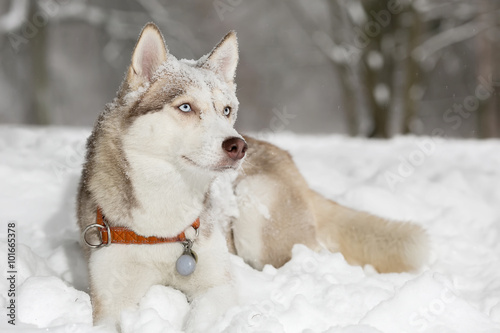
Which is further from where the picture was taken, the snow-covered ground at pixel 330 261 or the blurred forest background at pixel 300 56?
the blurred forest background at pixel 300 56

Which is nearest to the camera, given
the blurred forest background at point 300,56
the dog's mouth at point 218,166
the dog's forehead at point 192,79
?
the dog's mouth at point 218,166

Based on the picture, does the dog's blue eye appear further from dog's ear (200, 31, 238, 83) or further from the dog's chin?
dog's ear (200, 31, 238, 83)

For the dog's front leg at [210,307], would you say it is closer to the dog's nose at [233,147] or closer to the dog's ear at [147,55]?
the dog's nose at [233,147]

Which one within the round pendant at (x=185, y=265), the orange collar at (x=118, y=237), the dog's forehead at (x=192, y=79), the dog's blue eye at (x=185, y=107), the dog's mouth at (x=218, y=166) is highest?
the dog's forehead at (x=192, y=79)

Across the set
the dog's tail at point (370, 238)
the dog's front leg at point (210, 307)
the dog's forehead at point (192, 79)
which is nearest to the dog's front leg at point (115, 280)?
the dog's front leg at point (210, 307)

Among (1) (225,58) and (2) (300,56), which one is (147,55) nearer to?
(1) (225,58)

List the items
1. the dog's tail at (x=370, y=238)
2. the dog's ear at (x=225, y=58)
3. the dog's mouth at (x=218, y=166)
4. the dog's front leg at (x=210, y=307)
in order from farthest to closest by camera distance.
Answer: the dog's tail at (x=370, y=238) → the dog's ear at (x=225, y=58) → the dog's mouth at (x=218, y=166) → the dog's front leg at (x=210, y=307)

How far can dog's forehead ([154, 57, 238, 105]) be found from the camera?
2.92 meters

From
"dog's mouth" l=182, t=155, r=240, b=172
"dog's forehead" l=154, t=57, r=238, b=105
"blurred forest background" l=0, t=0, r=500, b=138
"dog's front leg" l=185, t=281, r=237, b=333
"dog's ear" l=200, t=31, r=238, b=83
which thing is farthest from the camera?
"blurred forest background" l=0, t=0, r=500, b=138

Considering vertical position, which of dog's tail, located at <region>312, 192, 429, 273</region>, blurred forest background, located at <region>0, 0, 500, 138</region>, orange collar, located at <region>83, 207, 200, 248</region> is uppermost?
orange collar, located at <region>83, 207, 200, 248</region>

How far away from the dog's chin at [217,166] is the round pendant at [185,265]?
0.51 m

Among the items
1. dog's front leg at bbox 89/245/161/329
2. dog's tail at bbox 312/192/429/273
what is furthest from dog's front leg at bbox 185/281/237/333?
dog's tail at bbox 312/192/429/273

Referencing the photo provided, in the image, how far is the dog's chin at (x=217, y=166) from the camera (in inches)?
105

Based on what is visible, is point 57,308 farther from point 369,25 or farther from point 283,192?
point 369,25
